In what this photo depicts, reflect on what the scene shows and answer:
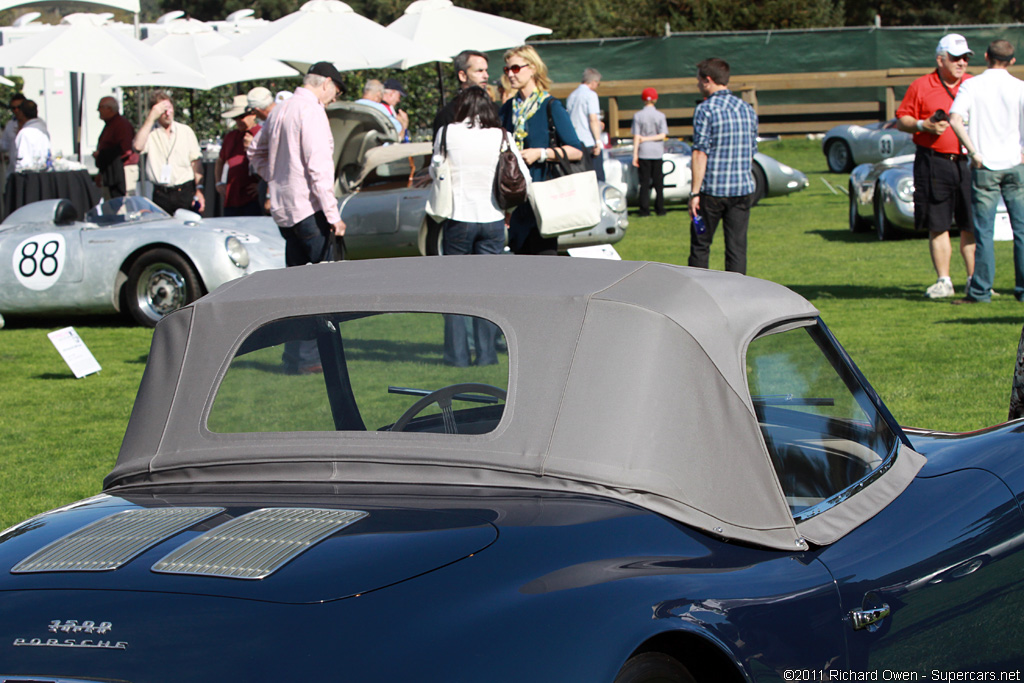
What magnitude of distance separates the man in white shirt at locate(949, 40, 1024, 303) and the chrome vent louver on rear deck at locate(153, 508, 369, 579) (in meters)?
8.35

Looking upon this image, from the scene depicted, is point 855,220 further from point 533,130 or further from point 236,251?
point 533,130

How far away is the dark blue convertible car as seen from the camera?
6.36 ft

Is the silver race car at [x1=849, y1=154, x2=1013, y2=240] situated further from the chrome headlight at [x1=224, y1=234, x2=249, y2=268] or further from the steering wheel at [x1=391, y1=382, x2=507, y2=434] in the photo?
the steering wheel at [x1=391, y1=382, x2=507, y2=434]

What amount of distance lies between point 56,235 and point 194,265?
55.2 inches

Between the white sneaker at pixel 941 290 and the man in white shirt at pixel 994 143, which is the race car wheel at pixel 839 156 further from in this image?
the man in white shirt at pixel 994 143

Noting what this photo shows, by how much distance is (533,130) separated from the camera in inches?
304

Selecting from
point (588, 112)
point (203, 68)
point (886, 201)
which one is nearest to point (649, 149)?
point (588, 112)

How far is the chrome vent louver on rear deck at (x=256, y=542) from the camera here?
2057 millimetres

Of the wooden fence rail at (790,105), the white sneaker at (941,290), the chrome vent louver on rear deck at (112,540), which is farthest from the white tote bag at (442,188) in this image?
the wooden fence rail at (790,105)

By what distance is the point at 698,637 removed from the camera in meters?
2.20

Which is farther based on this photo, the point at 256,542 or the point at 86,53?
the point at 86,53

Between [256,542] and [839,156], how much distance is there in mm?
24208

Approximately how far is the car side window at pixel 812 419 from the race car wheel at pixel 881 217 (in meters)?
11.7

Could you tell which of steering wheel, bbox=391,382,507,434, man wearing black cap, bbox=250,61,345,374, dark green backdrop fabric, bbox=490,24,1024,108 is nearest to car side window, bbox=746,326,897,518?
steering wheel, bbox=391,382,507,434
